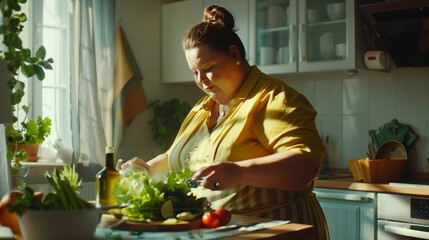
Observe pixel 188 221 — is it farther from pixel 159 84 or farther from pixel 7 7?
pixel 159 84

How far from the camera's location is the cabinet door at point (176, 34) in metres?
4.14

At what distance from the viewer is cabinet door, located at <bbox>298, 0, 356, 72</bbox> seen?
10.9ft

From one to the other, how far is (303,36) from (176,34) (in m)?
1.08

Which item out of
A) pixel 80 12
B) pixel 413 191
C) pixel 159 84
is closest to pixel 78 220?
pixel 413 191

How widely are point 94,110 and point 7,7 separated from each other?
2247 mm

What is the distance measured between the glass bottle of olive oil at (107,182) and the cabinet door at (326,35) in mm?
1992

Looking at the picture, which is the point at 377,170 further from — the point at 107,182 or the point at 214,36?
the point at 107,182

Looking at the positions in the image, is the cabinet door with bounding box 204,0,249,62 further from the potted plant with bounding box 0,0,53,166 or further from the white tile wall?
the potted plant with bounding box 0,0,53,166

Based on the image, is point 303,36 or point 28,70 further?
point 303,36

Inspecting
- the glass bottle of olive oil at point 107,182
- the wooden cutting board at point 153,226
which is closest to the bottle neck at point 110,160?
the glass bottle of olive oil at point 107,182

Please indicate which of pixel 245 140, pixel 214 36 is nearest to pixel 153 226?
pixel 245 140

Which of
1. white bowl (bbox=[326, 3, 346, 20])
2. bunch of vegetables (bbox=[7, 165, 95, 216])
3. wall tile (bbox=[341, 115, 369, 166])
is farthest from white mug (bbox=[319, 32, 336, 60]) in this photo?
bunch of vegetables (bbox=[7, 165, 95, 216])

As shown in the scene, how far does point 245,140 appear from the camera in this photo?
5.89 feet

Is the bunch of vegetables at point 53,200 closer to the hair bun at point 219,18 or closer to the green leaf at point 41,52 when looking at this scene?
the green leaf at point 41,52
